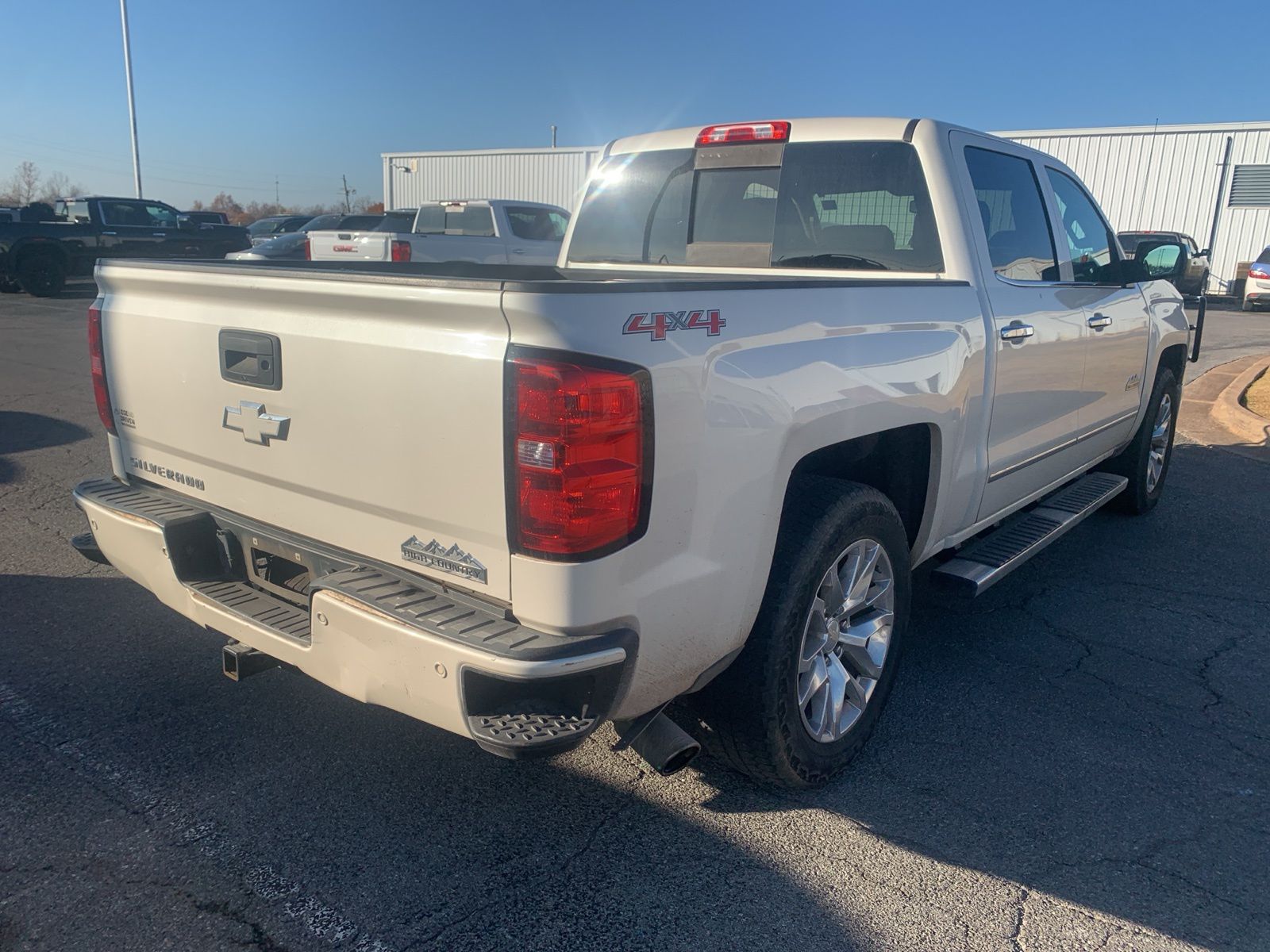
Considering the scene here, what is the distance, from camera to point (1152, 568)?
5168 mm

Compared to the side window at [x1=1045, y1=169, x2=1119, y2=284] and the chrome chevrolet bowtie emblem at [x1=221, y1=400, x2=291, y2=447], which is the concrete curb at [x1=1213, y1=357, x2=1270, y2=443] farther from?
the chrome chevrolet bowtie emblem at [x1=221, y1=400, x2=291, y2=447]

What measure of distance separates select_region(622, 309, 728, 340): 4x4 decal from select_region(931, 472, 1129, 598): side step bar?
173 centimetres

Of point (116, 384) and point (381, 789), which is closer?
point (381, 789)

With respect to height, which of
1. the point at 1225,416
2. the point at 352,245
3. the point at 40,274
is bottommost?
the point at 1225,416

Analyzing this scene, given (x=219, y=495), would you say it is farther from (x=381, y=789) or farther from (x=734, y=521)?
(x=734, y=521)

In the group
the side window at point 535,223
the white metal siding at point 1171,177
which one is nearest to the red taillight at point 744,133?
the side window at point 535,223

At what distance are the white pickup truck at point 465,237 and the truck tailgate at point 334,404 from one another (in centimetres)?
1108

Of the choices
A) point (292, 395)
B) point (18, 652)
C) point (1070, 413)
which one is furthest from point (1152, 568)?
point (18, 652)

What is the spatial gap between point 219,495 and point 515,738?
4.46ft

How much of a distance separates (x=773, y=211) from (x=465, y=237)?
451 inches

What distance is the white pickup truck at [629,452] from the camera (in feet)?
7.06

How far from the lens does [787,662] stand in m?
2.72

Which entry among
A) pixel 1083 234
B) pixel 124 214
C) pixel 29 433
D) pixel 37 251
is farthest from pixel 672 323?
pixel 124 214

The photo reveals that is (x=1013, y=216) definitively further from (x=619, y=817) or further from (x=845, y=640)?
(x=619, y=817)
